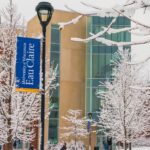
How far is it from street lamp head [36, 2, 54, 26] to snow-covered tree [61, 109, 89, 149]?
33795 mm

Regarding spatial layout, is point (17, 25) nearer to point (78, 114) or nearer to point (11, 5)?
point (11, 5)

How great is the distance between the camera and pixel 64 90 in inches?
2018

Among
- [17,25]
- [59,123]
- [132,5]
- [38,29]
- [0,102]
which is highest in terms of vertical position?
[38,29]

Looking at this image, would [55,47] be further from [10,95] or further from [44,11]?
[44,11]

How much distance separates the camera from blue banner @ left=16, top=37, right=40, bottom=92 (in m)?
10.4

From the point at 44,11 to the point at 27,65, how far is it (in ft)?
4.28

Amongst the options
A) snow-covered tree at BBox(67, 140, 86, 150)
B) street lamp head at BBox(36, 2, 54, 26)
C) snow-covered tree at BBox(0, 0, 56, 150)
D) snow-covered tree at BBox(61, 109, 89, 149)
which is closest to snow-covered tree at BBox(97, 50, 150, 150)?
snow-covered tree at BBox(0, 0, 56, 150)

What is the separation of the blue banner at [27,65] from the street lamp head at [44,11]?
662 millimetres

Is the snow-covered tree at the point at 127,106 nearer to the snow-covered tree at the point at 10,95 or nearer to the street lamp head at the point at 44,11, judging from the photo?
the snow-covered tree at the point at 10,95

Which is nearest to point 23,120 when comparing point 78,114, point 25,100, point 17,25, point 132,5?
point 25,100

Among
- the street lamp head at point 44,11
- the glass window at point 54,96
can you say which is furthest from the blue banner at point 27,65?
the glass window at point 54,96

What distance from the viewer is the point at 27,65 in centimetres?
1068

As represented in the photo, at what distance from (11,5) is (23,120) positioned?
4.49 m

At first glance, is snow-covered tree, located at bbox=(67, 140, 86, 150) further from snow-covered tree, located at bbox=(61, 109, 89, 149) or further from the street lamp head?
the street lamp head
